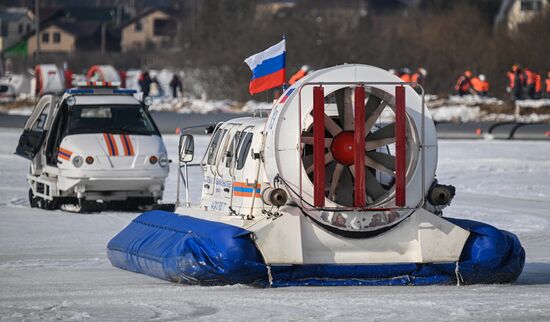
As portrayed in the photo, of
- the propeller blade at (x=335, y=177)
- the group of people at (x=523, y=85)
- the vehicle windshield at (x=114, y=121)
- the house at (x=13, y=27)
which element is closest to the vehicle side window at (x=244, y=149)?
the propeller blade at (x=335, y=177)

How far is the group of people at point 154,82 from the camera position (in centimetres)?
5734

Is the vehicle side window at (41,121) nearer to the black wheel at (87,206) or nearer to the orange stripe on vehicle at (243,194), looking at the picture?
the black wheel at (87,206)

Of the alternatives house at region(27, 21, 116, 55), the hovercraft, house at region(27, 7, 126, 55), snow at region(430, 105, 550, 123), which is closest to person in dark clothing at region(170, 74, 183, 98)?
snow at region(430, 105, 550, 123)

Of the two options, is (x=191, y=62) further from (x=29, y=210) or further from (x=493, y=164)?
(x=29, y=210)

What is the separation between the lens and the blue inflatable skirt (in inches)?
512

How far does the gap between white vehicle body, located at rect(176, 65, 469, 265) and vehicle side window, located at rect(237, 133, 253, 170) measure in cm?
26

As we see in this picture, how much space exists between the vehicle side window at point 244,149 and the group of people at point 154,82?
3939 centimetres

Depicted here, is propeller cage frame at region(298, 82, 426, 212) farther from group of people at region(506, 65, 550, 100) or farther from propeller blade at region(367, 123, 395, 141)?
group of people at region(506, 65, 550, 100)

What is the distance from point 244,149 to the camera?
14.4m

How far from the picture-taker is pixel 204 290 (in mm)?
12961

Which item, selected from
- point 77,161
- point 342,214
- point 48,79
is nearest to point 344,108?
point 342,214

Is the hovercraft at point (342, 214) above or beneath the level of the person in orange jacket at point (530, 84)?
beneath

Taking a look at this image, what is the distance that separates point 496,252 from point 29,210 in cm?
1058

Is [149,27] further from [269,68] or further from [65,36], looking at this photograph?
[269,68]
